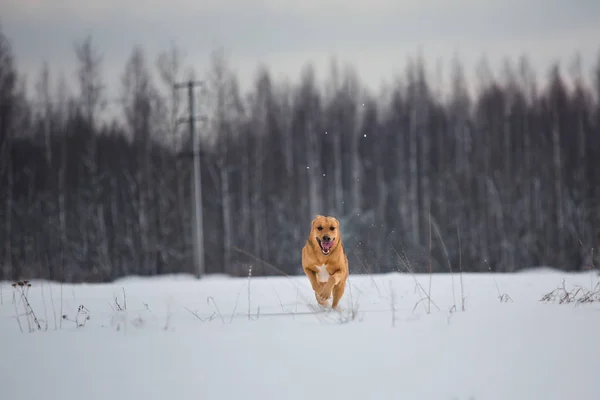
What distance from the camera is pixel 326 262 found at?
19.5 feet

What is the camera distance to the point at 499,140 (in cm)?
2431

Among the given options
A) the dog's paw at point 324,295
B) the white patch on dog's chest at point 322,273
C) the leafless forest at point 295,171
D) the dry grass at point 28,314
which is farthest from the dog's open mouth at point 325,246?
the leafless forest at point 295,171

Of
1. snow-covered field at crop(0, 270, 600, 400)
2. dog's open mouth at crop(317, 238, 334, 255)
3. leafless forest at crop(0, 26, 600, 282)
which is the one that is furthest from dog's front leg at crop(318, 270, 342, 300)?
leafless forest at crop(0, 26, 600, 282)

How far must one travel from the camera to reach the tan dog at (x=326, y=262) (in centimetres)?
591

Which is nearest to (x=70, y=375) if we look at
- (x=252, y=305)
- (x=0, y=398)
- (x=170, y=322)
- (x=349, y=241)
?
(x=0, y=398)

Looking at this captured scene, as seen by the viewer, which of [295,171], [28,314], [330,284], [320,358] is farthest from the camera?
[295,171]

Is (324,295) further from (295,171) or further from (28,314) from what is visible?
(295,171)

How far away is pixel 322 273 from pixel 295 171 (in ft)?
60.3

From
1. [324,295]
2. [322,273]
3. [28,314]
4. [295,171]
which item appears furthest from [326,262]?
[295,171]

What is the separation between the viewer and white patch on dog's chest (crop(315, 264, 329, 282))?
5.96 m

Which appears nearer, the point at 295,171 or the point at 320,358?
the point at 320,358

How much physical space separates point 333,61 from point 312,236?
2023 centimetres

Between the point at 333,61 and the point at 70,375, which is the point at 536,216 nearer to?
the point at 333,61

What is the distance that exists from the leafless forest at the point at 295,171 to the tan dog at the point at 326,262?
15.7m
